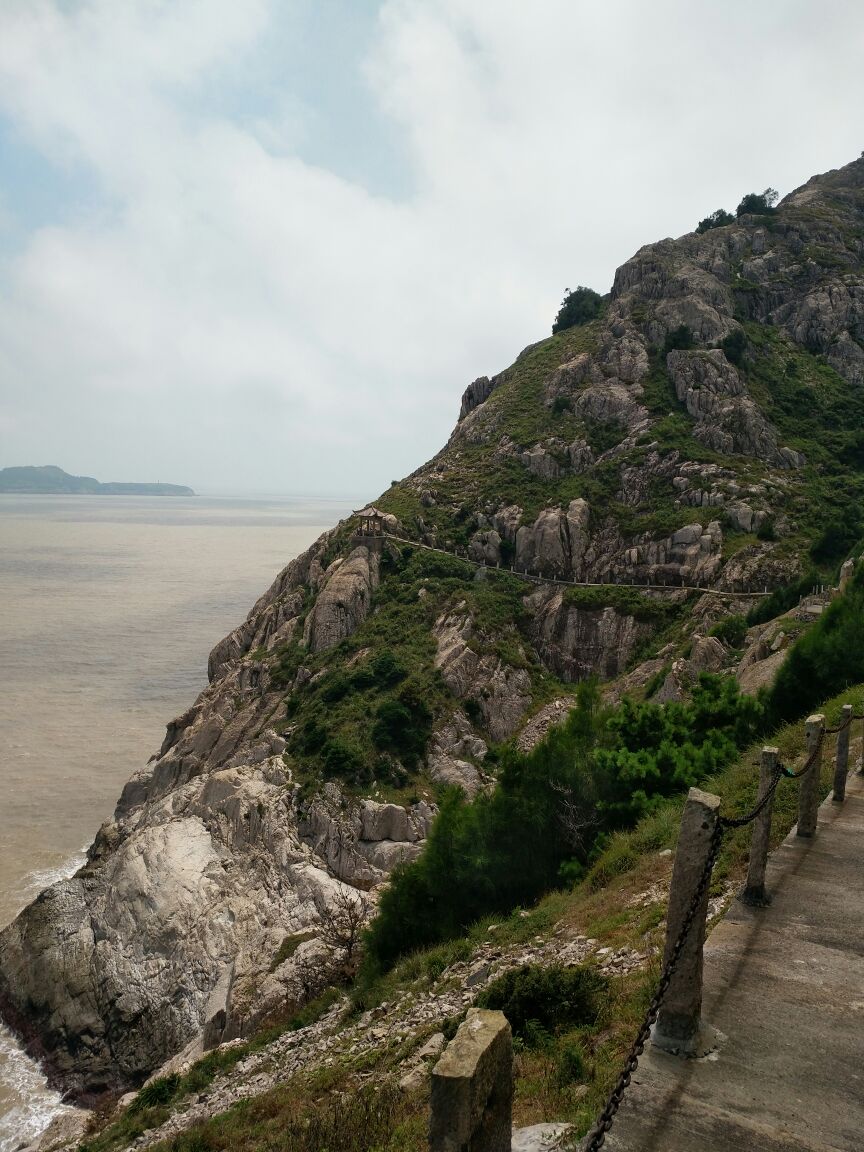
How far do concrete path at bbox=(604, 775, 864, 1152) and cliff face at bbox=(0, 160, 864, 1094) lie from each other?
15.9 metres

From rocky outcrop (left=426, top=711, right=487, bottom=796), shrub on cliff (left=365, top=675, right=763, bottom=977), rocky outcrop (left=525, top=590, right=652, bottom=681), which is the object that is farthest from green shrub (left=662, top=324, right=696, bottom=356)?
shrub on cliff (left=365, top=675, right=763, bottom=977)

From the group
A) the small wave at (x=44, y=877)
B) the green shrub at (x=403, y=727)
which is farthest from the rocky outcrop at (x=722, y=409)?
the small wave at (x=44, y=877)

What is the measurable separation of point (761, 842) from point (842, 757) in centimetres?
406

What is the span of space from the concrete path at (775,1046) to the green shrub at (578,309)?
80.2m

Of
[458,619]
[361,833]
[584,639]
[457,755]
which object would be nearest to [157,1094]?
[361,833]

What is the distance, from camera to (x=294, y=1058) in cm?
1366

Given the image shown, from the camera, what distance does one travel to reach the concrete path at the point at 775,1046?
4.79 m

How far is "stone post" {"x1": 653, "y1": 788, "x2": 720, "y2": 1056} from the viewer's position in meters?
5.21

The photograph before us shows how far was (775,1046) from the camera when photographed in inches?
222

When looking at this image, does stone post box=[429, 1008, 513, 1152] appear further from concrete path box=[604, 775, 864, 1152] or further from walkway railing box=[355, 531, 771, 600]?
walkway railing box=[355, 531, 771, 600]

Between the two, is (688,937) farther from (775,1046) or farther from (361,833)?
(361,833)

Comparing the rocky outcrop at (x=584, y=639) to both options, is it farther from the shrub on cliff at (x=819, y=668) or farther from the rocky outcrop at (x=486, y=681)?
the shrub on cliff at (x=819, y=668)

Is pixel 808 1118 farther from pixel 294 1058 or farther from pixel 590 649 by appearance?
pixel 590 649

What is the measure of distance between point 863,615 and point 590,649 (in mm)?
26763
